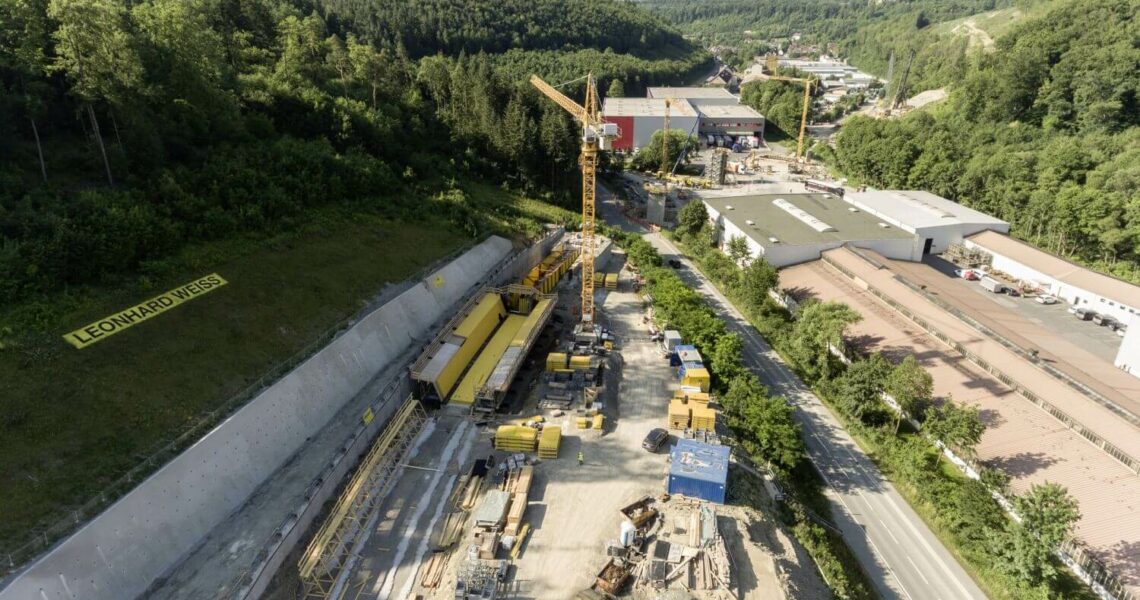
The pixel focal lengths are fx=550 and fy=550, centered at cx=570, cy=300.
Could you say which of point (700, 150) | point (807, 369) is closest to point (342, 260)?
point (807, 369)

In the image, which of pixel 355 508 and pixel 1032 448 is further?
pixel 1032 448

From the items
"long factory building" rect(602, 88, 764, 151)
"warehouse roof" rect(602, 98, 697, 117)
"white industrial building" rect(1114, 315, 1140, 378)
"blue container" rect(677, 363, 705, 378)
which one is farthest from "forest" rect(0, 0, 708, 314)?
"white industrial building" rect(1114, 315, 1140, 378)

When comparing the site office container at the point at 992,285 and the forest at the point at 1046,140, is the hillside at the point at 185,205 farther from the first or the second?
the forest at the point at 1046,140

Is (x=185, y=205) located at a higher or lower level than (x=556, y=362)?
higher

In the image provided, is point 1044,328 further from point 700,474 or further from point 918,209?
point 700,474

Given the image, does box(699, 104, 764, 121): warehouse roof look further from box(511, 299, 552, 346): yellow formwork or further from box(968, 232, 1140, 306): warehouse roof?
box(511, 299, 552, 346): yellow formwork

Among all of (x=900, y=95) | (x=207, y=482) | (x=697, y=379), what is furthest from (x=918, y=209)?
(x=900, y=95)

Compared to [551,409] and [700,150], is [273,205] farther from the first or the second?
[700,150]
